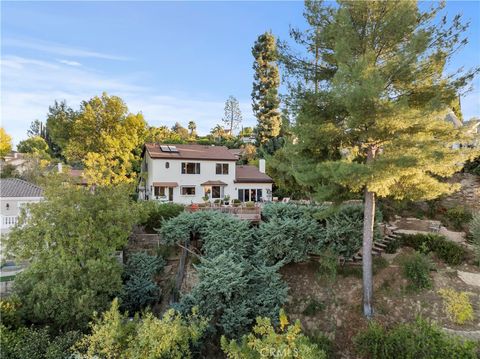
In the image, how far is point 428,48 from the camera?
29.6 ft

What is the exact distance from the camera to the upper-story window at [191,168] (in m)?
26.8

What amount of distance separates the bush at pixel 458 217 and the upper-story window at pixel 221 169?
61.3 ft

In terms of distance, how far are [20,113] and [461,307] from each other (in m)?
19.7

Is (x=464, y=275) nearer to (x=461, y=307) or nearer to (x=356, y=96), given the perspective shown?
(x=461, y=307)

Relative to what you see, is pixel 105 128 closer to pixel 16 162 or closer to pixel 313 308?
pixel 313 308

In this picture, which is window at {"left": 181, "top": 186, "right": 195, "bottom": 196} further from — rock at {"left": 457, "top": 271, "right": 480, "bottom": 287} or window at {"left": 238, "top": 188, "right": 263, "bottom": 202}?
rock at {"left": 457, "top": 271, "right": 480, "bottom": 287}

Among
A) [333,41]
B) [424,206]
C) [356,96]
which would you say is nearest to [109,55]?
[333,41]

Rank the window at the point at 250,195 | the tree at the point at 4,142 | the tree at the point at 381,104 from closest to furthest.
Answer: the tree at the point at 381,104
the window at the point at 250,195
the tree at the point at 4,142

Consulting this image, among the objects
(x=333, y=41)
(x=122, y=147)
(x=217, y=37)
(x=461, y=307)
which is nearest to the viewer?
(x=461, y=307)

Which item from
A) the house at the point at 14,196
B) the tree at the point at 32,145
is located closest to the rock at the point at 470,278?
the house at the point at 14,196

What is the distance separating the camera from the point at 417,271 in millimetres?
10773

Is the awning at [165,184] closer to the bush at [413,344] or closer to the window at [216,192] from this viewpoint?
the window at [216,192]

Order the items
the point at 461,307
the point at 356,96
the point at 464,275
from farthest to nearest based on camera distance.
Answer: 1. the point at 464,275
2. the point at 461,307
3. the point at 356,96

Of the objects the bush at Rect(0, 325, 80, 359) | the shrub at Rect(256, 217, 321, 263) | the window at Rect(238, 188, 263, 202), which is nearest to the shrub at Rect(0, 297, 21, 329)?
the bush at Rect(0, 325, 80, 359)
